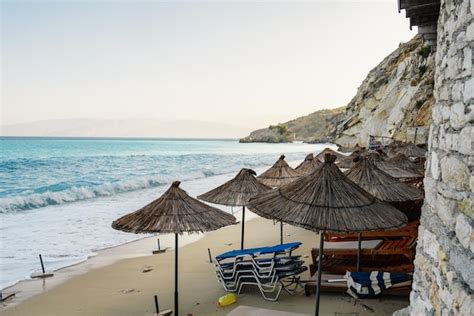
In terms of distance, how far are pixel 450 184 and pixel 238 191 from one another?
5107 millimetres

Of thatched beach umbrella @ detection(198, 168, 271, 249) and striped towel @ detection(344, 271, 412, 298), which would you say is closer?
striped towel @ detection(344, 271, 412, 298)

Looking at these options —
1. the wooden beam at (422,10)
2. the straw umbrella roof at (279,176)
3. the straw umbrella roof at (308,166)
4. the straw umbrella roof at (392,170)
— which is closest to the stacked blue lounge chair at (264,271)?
the straw umbrella roof at (279,176)

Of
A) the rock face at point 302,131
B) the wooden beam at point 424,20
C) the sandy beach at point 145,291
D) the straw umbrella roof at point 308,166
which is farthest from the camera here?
the rock face at point 302,131

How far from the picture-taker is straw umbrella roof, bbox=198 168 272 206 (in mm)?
7418

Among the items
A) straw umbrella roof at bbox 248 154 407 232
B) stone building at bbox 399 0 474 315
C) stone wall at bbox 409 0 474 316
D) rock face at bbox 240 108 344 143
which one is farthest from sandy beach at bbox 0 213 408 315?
rock face at bbox 240 108 344 143

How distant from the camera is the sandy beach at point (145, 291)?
5.89 m

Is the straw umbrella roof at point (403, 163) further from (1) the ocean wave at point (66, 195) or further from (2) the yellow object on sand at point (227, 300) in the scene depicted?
(1) the ocean wave at point (66, 195)

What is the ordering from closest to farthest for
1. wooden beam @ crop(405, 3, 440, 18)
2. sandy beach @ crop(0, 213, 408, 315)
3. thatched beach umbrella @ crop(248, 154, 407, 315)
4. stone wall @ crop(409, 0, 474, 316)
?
stone wall @ crop(409, 0, 474, 316) → thatched beach umbrella @ crop(248, 154, 407, 315) → wooden beam @ crop(405, 3, 440, 18) → sandy beach @ crop(0, 213, 408, 315)

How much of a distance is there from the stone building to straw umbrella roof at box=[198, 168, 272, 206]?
4.18m

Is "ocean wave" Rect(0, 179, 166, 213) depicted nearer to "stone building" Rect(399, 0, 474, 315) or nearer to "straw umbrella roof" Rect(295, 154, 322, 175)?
"straw umbrella roof" Rect(295, 154, 322, 175)

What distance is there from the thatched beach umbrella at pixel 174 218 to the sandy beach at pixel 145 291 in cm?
113

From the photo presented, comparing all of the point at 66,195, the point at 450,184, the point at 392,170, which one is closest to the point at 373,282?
the point at 450,184

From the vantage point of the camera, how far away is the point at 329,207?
405 cm

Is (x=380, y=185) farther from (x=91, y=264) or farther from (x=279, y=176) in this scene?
(x=91, y=264)
